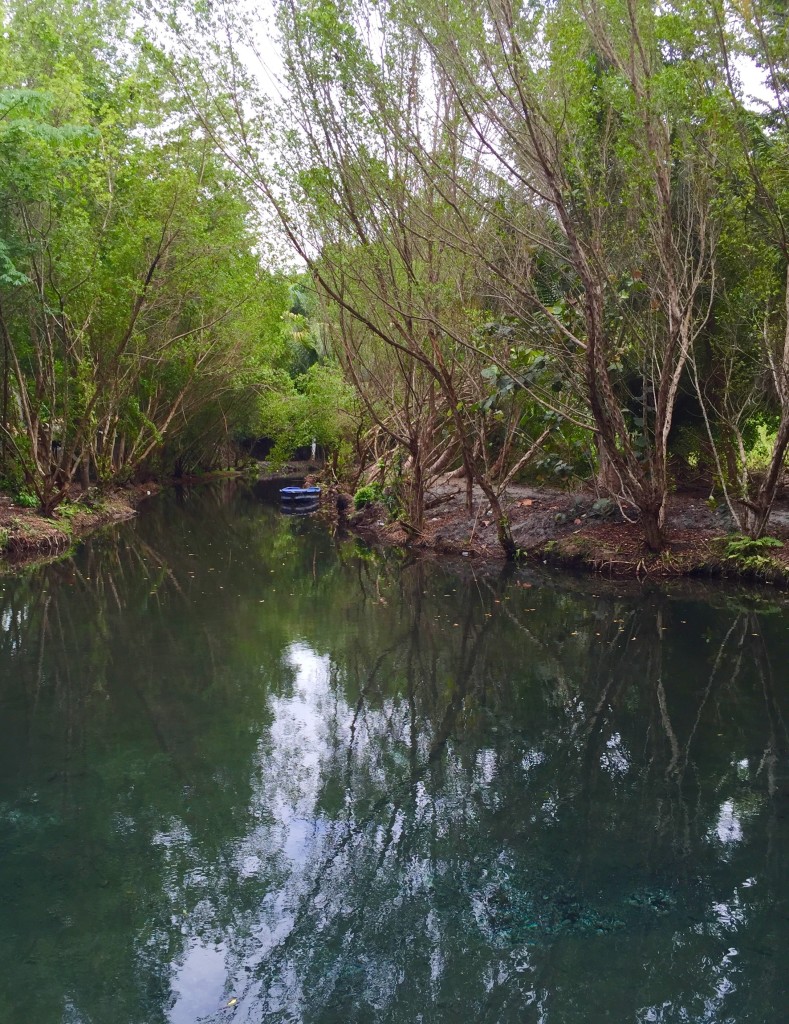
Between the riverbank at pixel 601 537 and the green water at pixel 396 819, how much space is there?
1938 millimetres

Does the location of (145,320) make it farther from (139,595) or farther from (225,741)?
(225,741)

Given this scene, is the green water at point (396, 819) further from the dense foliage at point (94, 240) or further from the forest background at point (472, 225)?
the dense foliage at point (94, 240)

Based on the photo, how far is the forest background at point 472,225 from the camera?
1052 centimetres

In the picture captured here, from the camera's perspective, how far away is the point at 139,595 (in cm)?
1288

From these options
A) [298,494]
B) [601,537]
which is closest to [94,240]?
[601,537]

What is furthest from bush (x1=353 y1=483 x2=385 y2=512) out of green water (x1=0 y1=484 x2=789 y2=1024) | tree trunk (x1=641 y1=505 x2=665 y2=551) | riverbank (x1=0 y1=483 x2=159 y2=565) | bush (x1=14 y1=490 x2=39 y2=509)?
green water (x1=0 y1=484 x2=789 y2=1024)

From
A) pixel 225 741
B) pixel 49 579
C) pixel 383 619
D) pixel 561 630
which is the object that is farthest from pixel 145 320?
pixel 225 741

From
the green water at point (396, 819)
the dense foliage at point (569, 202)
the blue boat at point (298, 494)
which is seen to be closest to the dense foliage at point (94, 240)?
the dense foliage at point (569, 202)

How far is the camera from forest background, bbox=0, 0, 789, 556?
34.5 feet

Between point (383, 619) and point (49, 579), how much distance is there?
602cm

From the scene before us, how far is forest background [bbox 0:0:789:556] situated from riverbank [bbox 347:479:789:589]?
1.51 ft

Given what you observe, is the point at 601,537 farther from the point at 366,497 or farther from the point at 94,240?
the point at 94,240

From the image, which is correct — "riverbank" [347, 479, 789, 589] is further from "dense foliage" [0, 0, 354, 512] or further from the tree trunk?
"dense foliage" [0, 0, 354, 512]

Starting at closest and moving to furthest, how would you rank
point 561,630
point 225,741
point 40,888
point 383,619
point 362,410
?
point 40,888
point 225,741
point 561,630
point 383,619
point 362,410
